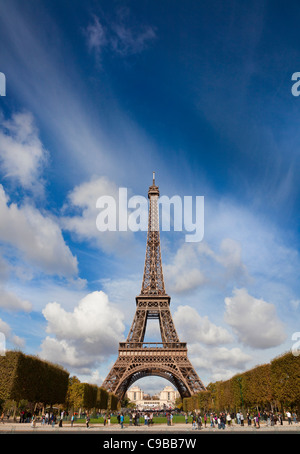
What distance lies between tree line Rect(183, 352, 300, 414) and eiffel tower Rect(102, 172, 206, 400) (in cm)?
438

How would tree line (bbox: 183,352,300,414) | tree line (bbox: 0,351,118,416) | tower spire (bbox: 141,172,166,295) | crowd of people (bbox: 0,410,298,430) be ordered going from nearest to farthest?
tree line (bbox: 0,351,118,416), crowd of people (bbox: 0,410,298,430), tree line (bbox: 183,352,300,414), tower spire (bbox: 141,172,166,295)

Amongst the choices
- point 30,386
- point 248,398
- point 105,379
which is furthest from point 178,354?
point 30,386

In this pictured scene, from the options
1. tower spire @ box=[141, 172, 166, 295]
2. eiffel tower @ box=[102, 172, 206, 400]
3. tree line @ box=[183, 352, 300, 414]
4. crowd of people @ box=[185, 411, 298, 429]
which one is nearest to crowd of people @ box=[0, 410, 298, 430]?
crowd of people @ box=[185, 411, 298, 429]

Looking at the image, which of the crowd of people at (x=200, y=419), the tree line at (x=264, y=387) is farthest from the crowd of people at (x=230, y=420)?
the tree line at (x=264, y=387)

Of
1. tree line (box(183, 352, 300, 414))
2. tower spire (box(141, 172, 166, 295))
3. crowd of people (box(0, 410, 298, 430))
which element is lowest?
crowd of people (box(0, 410, 298, 430))

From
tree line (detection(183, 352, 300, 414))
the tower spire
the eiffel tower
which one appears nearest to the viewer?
tree line (detection(183, 352, 300, 414))

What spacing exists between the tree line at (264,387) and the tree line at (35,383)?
1901 cm

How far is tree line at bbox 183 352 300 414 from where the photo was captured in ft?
102

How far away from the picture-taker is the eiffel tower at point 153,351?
54.8 metres

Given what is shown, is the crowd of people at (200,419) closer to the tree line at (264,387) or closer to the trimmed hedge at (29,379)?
the tree line at (264,387)

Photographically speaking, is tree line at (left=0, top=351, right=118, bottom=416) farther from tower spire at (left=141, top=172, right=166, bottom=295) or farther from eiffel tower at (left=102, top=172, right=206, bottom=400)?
tower spire at (left=141, top=172, right=166, bottom=295)

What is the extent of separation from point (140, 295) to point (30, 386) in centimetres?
3524

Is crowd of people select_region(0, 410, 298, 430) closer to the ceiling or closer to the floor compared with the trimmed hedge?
closer to the floor

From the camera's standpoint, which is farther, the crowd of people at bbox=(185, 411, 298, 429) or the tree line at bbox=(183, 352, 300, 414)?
the tree line at bbox=(183, 352, 300, 414)
